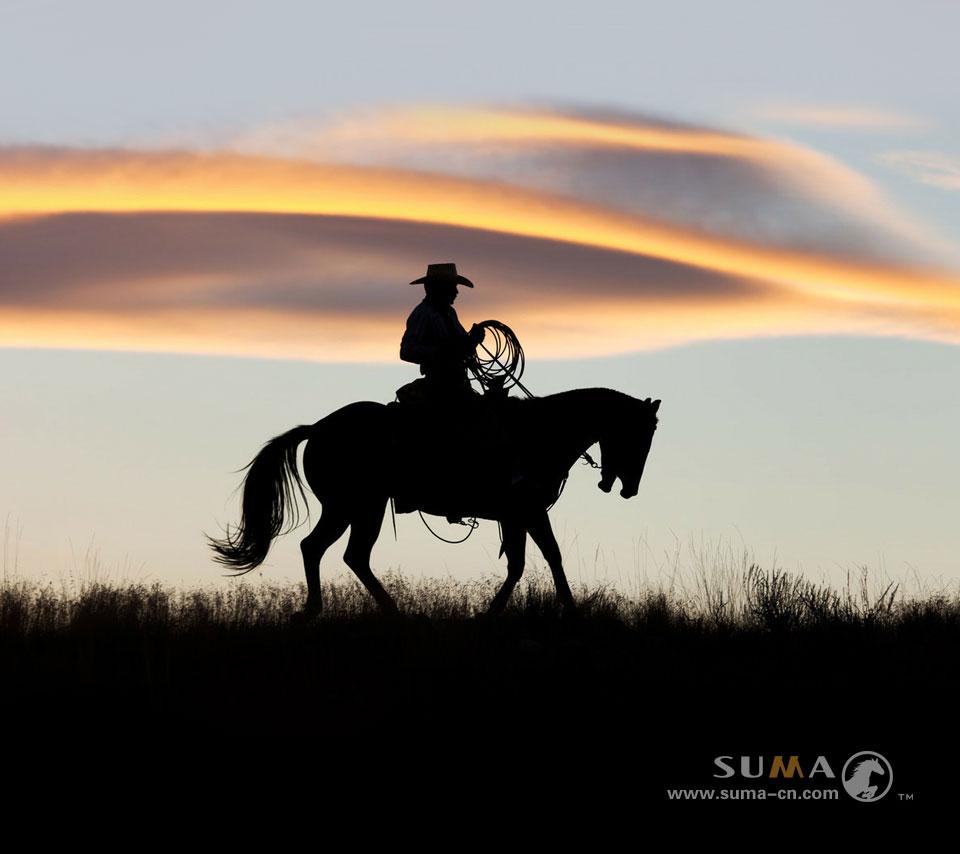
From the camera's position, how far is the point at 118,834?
688cm

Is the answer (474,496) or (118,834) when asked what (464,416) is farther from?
(118,834)

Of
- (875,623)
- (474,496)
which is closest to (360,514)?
(474,496)

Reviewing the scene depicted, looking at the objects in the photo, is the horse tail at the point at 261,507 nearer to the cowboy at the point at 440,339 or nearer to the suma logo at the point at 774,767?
the cowboy at the point at 440,339

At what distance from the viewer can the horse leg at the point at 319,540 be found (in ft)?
42.6

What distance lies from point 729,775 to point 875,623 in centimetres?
491

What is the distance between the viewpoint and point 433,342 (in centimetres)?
1271

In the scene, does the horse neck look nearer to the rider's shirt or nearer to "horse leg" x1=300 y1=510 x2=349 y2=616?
the rider's shirt

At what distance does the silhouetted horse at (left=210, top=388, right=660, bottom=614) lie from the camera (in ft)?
42.7


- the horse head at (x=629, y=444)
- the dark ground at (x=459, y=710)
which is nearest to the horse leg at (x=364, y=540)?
the dark ground at (x=459, y=710)

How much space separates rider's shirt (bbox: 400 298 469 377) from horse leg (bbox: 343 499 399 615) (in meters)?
1.55

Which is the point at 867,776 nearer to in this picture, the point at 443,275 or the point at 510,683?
the point at 510,683

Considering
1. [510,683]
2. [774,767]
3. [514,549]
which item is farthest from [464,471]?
[774,767]

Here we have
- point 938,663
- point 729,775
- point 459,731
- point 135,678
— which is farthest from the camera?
point 938,663

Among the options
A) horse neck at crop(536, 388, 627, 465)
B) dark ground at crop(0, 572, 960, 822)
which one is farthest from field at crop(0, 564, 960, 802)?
horse neck at crop(536, 388, 627, 465)
